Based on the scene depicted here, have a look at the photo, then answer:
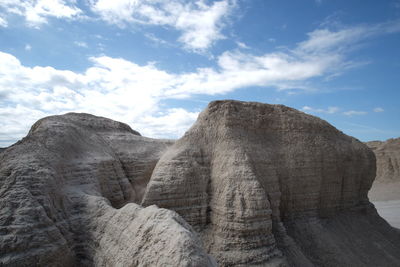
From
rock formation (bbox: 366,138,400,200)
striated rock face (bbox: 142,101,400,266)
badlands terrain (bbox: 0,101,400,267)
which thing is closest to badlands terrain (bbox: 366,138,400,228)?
rock formation (bbox: 366,138,400,200)

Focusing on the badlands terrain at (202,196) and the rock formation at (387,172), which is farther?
the rock formation at (387,172)

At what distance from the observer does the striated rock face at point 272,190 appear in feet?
26.2

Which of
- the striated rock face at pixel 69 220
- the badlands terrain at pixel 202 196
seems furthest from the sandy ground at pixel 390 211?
the striated rock face at pixel 69 220

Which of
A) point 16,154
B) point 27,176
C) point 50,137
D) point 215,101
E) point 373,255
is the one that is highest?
point 215,101

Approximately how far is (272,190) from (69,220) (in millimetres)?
6158

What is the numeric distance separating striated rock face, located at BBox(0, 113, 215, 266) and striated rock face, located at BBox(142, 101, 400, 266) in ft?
7.50

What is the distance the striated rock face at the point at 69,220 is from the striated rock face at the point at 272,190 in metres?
2.29

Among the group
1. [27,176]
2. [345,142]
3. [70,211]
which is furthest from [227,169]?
[345,142]

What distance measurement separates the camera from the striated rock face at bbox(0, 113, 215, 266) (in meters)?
4.38

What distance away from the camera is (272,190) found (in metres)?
9.12

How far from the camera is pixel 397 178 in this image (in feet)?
113

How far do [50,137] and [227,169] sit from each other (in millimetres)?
5601

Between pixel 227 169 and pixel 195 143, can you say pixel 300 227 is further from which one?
pixel 195 143

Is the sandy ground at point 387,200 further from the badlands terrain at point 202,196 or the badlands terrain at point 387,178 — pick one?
the badlands terrain at point 202,196
